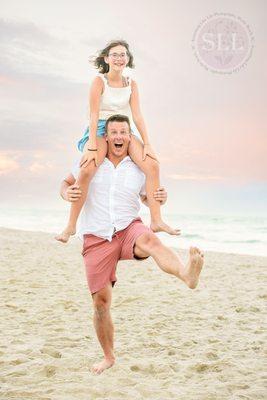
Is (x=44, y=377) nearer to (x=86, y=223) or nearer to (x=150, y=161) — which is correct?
(x=86, y=223)

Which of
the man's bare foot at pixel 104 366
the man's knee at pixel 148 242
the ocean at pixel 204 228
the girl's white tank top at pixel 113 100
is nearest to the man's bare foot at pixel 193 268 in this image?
the man's knee at pixel 148 242

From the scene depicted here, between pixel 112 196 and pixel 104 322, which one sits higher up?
pixel 112 196

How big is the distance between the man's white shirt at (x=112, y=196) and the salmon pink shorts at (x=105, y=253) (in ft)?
0.20

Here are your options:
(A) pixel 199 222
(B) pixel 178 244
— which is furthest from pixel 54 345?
(A) pixel 199 222

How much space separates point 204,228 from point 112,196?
101ft

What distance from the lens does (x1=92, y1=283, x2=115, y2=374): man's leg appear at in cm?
407

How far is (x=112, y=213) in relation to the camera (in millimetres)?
3783

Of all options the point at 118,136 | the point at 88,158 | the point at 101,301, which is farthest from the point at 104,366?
the point at 118,136

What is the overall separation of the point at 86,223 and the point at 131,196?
1.36 ft

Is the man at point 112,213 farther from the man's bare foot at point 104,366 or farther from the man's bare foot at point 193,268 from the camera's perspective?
the man's bare foot at point 104,366

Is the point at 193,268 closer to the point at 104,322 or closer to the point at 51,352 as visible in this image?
the point at 104,322

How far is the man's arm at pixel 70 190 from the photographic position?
12.0ft

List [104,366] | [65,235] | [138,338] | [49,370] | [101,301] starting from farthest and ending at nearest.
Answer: [138,338], [49,370], [104,366], [101,301], [65,235]

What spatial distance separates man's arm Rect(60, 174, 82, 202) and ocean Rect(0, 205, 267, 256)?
18393 millimetres
